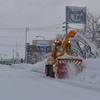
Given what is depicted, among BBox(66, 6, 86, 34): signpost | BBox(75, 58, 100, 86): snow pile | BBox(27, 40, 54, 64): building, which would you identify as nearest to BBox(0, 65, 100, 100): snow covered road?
BBox(75, 58, 100, 86): snow pile

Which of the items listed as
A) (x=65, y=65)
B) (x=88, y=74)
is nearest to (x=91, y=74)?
(x=88, y=74)

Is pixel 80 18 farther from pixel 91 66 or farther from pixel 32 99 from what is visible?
pixel 32 99

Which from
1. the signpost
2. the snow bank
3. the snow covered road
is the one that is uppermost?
the signpost

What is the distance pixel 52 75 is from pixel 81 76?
13.5 feet

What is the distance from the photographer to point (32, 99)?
295 inches

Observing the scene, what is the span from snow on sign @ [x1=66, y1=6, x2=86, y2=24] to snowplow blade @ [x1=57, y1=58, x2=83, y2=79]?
1444 centimetres

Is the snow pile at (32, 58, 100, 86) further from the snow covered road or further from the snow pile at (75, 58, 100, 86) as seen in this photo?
the snow covered road

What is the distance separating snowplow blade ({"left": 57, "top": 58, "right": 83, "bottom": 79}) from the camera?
15331 mm

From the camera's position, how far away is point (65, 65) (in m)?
15.5

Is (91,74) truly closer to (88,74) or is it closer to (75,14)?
(88,74)

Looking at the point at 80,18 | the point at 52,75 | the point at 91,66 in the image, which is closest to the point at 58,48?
the point at 52,75

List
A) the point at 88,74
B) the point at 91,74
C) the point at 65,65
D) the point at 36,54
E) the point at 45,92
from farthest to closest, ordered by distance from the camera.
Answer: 1. the point at 36,54
2. the point at 65,65
3. the point at 88,74
4. the point at 91,74
5. the point at 45,92

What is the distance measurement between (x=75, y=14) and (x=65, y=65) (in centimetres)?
1639

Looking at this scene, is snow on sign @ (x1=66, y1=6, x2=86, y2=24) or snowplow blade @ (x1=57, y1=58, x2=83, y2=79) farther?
snow on sign @ (x1=66, y1=6, x2=86, y2=24)
